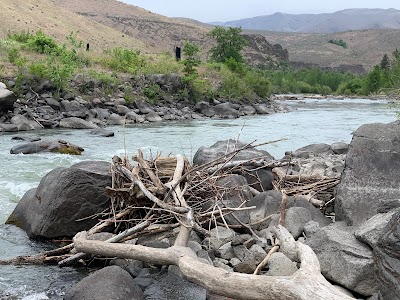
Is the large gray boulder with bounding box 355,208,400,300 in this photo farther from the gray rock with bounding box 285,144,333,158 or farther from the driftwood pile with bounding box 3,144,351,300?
the gray rock with bounding box 285,144,333,158

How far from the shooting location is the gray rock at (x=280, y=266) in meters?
5.22

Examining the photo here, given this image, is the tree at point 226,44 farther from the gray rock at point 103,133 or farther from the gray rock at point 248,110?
the gray rock at point 103,133

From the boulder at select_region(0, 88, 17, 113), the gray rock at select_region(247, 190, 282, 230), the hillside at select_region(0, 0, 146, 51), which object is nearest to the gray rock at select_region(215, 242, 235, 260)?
the gray rock at select_region(247, 190, 282, 230)

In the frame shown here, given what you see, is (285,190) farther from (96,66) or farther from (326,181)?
(96,66)

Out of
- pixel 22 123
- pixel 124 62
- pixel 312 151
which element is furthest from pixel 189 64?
pixel 312 151

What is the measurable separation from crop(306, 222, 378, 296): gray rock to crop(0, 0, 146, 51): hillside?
181 ft

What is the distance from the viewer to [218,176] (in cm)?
727

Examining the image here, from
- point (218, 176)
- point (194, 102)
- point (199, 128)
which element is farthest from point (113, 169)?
point (194, 102)

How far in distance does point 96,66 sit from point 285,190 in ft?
95.9

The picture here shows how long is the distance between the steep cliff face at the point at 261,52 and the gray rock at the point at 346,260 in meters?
107

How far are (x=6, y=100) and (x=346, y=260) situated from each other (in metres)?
20.4

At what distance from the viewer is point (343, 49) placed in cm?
14725

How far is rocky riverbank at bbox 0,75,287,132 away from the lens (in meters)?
22.9

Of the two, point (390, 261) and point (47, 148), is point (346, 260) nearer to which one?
point (390, 261)
